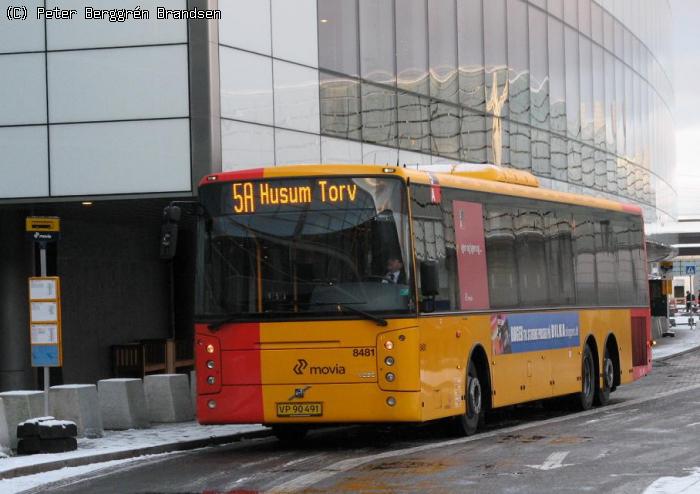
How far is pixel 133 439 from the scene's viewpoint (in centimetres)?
1872

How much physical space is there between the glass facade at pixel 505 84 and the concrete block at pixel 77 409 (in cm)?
1182

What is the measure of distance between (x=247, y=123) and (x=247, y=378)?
1094 cm

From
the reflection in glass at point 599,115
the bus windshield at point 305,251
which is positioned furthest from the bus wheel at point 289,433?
the reflection in glass at point 599,115

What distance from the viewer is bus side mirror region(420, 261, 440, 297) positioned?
16.7 m

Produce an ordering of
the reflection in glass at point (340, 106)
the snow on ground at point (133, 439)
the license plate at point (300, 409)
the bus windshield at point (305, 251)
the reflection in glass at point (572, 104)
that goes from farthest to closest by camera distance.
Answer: the reflection in glass at point (572, 104), the reflection in glass at point (340, 106), the license plate at point (300, 409), the bus windshield at point (305, 251), the snow on ground at point (133, 439)

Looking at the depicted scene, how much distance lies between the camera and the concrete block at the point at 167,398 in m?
21.4

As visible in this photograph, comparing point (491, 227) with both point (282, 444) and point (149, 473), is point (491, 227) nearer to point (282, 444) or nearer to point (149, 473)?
point (282, 444)

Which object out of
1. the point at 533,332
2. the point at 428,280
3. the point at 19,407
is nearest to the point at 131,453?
the point at 19,407

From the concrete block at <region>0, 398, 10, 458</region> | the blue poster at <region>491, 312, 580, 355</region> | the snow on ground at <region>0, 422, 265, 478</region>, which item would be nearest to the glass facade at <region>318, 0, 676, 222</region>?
the blue poster at <region>491, 312, 580, 355</region>

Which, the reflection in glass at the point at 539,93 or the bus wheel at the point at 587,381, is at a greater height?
the reflection in glass at the point at 539,93

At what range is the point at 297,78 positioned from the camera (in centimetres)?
2873

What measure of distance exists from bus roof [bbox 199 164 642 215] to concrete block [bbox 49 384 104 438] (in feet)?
11.4

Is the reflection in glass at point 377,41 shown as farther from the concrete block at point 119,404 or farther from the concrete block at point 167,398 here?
the concrete block at point 119,404

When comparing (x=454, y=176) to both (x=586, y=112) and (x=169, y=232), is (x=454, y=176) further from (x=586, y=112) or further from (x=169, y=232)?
(x=586, y=112)
